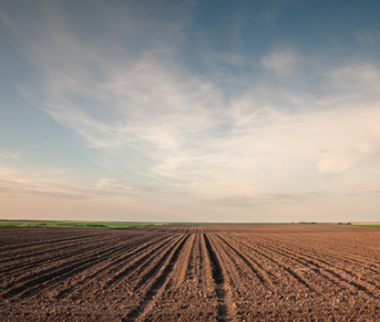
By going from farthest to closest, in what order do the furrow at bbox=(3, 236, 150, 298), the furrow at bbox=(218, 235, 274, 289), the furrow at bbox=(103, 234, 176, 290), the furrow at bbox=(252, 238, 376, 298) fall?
1. the furrow at bbox=(218, 235, 274, 289)
2. the furrow at bbox=(103, 234, 176, 290)
3. the furrow at bbox=(252, 238, 376, 298)
4. the furrow at bbox=(3, 236, 150, 298)

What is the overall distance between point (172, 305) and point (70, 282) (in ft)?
16.4

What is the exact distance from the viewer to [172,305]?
8203 mm

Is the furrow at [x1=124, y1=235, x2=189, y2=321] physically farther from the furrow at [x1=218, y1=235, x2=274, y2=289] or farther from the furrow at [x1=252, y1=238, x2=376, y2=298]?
the furrow at [x1=252, y1=238, x2=376, y2=298]

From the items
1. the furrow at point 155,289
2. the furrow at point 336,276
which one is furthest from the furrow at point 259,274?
the furrow at point 155,289

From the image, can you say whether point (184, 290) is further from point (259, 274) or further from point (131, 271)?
point (259, 274)

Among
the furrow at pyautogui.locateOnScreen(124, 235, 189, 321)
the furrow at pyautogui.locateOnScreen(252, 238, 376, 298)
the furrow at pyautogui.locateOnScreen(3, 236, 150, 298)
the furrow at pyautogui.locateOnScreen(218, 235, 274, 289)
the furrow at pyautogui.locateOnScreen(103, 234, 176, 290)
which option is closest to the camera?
the furrow at pyautogui.locateOnScreen(124, 235, 189, 321)

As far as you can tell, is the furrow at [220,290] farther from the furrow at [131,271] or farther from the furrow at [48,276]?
the furrow at [48,276]

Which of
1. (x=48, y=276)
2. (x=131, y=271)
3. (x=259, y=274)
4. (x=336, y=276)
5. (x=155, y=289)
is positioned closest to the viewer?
(x=155, y=289)

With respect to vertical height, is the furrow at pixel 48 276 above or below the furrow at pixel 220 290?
above

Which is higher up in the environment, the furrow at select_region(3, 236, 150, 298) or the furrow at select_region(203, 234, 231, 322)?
the furrow at select_region(3, 236, 150, 298)

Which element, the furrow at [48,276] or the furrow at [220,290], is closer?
the furrow at [220,290]

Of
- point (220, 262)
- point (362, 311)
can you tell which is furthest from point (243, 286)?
point (220, 262)

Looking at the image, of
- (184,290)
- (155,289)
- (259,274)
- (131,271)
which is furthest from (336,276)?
(131,271)

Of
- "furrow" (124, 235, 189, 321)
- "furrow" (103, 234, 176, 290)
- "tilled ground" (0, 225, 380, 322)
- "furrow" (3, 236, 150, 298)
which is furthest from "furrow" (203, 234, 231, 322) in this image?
"furrow" (3, 236, 150, 298)
